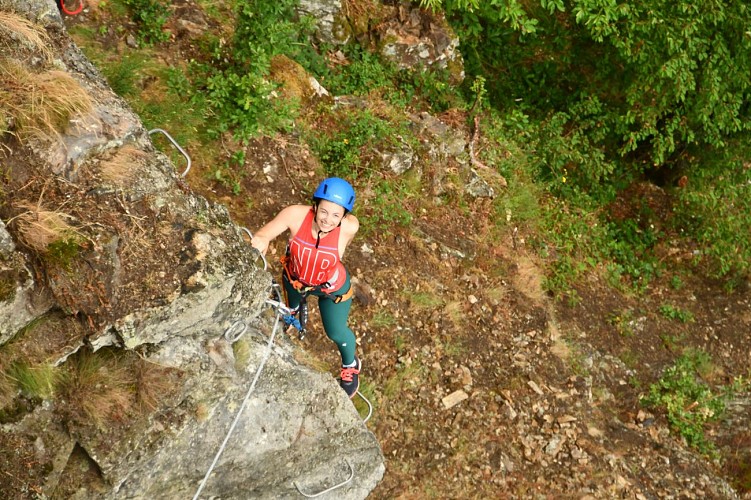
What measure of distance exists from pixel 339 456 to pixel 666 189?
35.5 feet

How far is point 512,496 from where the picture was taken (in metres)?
6.70

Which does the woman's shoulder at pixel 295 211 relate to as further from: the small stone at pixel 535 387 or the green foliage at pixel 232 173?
the small stone at pixel 535 387

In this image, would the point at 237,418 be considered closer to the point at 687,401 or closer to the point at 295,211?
the point at 295,211

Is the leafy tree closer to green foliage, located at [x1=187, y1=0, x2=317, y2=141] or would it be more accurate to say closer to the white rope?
green foliage, located at [x1=187, y1=0, x2=317, y2=141]

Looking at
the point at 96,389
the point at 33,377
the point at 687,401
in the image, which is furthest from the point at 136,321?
the point at 687,401

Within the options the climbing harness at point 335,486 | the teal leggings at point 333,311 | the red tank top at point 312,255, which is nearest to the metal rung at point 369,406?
the teal leggings at point 333,311

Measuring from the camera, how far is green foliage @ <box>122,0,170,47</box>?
22.8 ft

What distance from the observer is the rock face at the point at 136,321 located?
128 inches

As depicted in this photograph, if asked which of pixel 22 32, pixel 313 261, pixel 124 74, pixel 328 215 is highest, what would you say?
pixel 22 32

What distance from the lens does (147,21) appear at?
6.98 meters

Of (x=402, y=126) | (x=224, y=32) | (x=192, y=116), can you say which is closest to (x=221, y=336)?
(x=192, y=116)

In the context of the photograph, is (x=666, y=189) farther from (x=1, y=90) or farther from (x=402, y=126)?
(x=1, y=90)

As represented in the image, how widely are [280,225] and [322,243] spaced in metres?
0.38

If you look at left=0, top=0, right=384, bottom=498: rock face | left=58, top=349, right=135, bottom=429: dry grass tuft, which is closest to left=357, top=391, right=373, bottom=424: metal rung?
left=0, top=0, right=384, bottom=498: rock face
